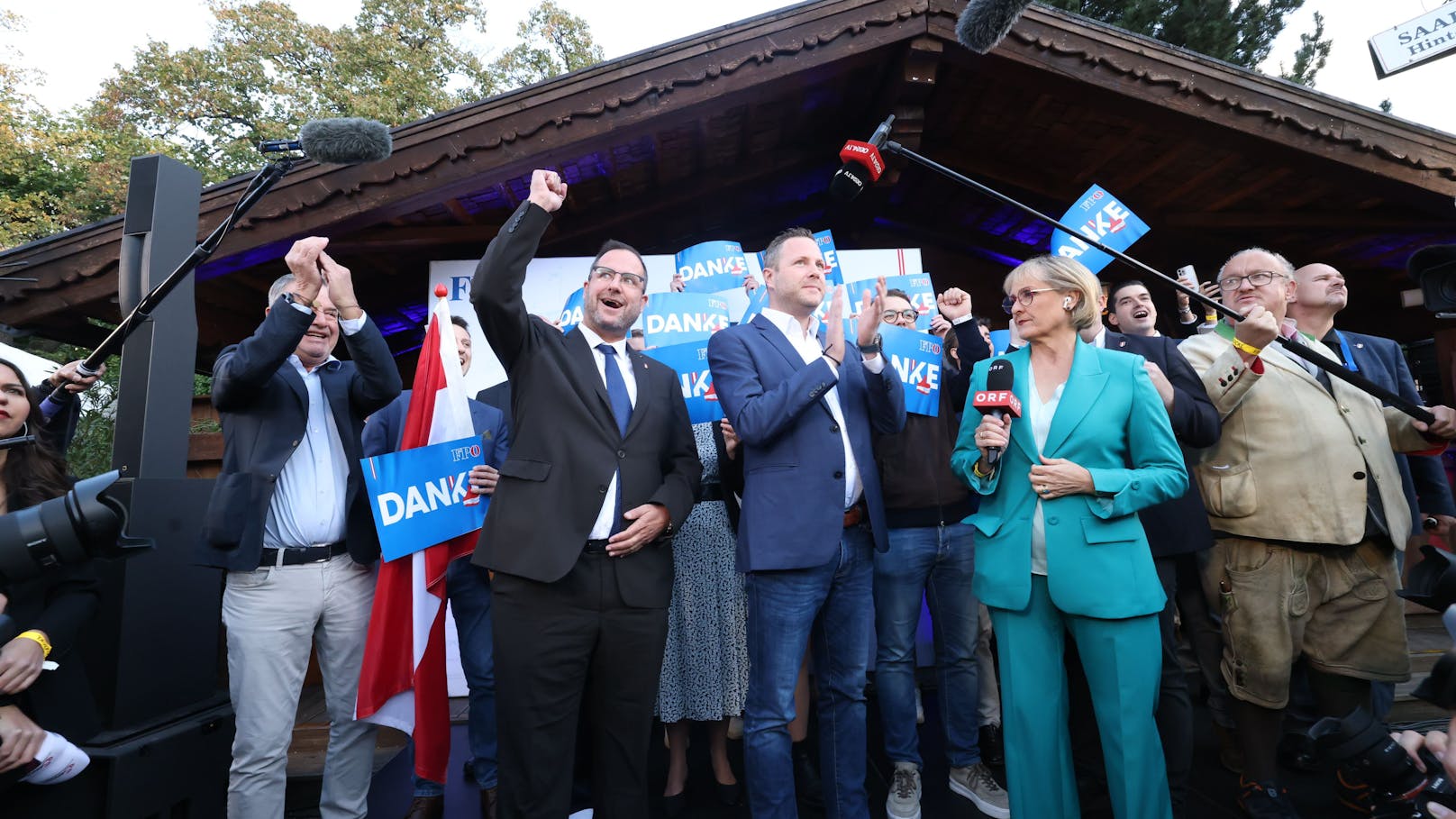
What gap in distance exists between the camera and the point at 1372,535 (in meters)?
2.83

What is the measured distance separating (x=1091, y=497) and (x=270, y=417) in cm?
294

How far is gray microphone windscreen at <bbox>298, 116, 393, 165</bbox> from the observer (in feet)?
7.01

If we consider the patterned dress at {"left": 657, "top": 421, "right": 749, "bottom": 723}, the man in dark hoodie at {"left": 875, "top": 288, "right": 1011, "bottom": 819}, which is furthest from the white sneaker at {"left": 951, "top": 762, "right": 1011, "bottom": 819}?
the patterned dress at {"left": 657, "top": 421, "right": 749, "bottom": 723}

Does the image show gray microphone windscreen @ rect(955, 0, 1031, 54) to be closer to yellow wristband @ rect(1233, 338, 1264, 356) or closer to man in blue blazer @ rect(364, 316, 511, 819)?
yellow wristband @ rect(1233, 338, 1264, 356)

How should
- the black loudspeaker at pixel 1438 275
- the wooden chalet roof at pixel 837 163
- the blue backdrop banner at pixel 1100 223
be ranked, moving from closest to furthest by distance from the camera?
the black loudspeaker at pixel 1438 275, the blue backdrop banner at pixel 1100 223, the wooden chalet roof at pixel 837 163

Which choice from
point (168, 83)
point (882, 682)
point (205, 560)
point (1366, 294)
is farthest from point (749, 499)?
point (168, 83)

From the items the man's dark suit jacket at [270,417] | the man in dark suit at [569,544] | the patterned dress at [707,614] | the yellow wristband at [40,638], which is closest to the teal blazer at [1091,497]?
the man in dark suit at [569,544]

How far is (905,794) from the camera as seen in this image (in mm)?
2893

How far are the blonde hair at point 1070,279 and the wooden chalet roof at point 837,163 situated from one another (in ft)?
9.55

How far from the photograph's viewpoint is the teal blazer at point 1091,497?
219cm

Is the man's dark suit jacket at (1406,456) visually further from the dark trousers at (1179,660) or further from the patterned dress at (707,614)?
the patterned dress at (707,614)

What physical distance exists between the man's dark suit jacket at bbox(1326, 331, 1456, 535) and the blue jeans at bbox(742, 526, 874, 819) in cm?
247

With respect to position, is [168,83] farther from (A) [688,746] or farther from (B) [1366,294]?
(B) [1366,294]

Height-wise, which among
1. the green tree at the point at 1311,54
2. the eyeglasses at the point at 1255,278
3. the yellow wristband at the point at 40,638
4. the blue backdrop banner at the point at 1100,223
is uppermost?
the green tree at the point at 1311,54
